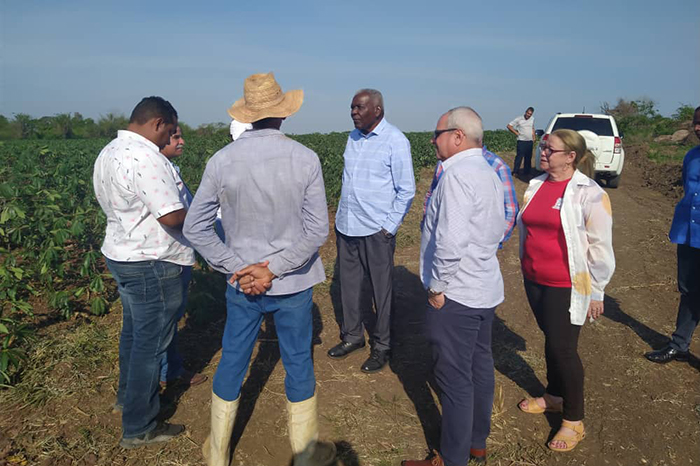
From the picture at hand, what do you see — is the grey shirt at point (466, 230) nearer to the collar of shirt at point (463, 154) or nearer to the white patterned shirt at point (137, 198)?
the collar of shirt at point (463, 154)

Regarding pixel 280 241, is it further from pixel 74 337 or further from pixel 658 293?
pixel 658 293

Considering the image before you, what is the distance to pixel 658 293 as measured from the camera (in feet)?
18.1

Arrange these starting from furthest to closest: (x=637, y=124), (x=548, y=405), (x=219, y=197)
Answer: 1. (x=637, y=124)
2. (x=548, y=405)
3. (x=219, y=197)

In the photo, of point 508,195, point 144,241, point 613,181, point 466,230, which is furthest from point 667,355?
point 613,181

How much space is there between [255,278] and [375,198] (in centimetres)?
168

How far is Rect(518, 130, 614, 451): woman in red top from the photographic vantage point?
2.70 metres

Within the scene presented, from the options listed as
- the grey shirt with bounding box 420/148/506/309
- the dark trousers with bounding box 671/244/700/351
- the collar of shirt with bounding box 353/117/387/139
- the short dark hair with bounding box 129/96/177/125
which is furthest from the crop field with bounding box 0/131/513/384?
the dark trousers with bounding box 671/244/700/351

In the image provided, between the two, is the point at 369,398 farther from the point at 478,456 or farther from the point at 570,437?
the point at 570,437

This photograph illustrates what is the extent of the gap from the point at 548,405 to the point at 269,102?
2767 mm

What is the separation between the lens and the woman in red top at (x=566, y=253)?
8.86ft

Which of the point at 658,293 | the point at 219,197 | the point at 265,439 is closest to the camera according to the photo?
the point at 219,197

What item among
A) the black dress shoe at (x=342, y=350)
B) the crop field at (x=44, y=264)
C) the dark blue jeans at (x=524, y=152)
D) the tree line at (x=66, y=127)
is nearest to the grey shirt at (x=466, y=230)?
the black dress shoe at (x=342, y=350)

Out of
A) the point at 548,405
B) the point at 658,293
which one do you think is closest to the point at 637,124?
the point at 658,293

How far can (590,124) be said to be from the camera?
1208cm
